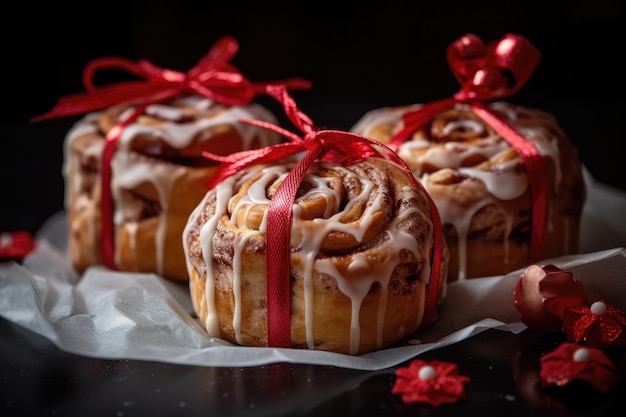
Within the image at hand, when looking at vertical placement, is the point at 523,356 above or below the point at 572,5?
below

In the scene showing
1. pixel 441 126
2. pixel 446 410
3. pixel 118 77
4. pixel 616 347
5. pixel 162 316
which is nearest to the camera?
pixel 446 410

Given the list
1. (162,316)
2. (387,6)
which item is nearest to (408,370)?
(162,316)

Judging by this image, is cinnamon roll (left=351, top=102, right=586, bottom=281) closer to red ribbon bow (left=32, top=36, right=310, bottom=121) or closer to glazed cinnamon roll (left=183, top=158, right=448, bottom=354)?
glazed cinnamon roll (left=183, top=158, right=448, bottom=354)

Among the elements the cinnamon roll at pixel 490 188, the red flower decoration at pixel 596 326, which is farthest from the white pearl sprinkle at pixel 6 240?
the red flower decoration at pixel 596 326

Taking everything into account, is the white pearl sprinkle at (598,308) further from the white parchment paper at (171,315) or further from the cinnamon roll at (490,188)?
the cinnamon roll at (490,188)

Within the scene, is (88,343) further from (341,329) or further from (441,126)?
(441,126)
